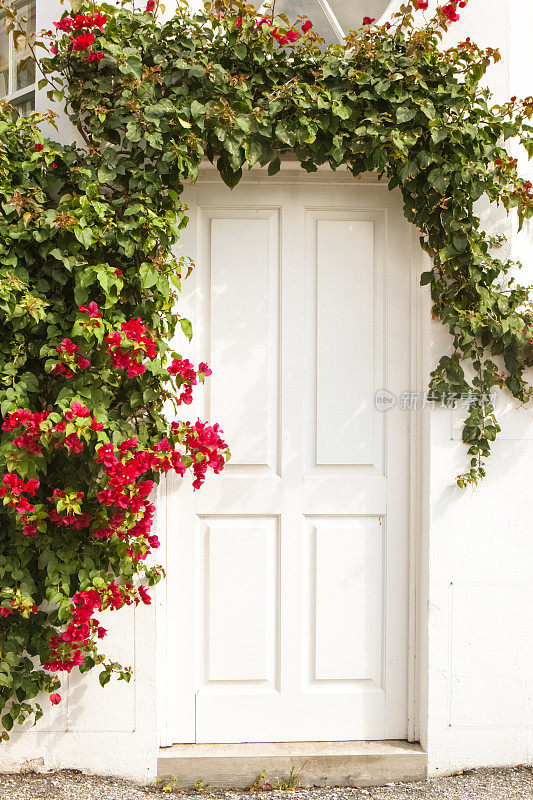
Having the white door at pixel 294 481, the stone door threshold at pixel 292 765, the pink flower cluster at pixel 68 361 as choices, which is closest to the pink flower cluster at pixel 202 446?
the white door at pixel 294 481

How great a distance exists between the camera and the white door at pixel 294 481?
280cm

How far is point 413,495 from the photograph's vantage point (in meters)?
2.84

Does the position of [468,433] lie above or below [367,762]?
above

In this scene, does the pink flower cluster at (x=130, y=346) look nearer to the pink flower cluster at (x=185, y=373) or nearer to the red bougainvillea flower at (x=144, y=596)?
the pink flower cluster at (x=185, y=373)

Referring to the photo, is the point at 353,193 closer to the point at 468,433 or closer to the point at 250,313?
the point at 250,313

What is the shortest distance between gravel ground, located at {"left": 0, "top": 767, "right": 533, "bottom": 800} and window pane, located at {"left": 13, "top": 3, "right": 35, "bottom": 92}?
9.13ft

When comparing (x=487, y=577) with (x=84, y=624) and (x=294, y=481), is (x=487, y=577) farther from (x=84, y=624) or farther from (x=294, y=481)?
(x=84, y=624)

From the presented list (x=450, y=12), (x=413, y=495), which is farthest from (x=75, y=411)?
(x=450, y=12)

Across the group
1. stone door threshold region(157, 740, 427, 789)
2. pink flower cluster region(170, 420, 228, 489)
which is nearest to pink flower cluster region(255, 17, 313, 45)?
pink flower cluster region(170, 420, 228, 489)

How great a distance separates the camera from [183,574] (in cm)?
280

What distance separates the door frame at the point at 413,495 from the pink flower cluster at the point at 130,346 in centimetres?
62

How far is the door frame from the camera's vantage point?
109 inches

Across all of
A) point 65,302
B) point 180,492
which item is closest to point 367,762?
point 180,492

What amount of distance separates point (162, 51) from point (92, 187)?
0.57 metres
